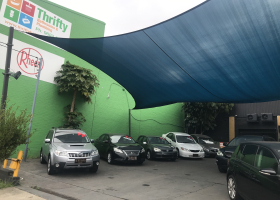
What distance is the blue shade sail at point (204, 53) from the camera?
5.49 m

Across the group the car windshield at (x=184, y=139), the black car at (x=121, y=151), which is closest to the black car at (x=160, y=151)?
the black car at (x=121, y=151)

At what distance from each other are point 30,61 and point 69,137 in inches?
209

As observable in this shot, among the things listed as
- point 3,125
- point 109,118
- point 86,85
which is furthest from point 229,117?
point 3,125

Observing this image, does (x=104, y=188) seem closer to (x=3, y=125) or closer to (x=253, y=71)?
(x=3, y=125)

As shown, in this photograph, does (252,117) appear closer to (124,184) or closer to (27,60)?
(124,184)

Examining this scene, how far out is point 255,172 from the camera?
4488 mm

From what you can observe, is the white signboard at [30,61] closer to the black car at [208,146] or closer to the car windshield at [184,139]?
the car windshield at [184,139]

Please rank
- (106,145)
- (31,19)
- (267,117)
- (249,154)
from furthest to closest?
(267,117) → (31,19) → (106,145) → (249,154)

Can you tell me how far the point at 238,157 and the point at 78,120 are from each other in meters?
9.61

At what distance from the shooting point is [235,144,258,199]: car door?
463 cm

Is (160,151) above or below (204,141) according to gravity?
below

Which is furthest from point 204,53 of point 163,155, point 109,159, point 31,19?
point 31,19

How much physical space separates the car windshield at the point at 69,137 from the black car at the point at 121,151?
169 centimetres

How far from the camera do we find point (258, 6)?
503cm
